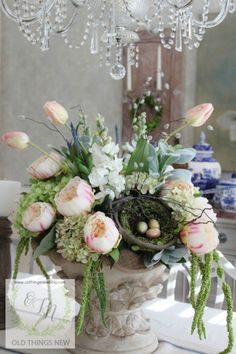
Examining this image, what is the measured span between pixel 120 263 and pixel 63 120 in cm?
30

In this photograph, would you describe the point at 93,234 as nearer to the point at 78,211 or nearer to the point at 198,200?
the point at 78,211

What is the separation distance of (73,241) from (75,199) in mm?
A: 76

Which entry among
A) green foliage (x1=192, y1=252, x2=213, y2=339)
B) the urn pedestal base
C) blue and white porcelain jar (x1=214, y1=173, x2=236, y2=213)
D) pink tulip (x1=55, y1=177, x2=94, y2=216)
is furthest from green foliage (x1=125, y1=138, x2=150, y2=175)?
blue and white porcelain jar (x1=214, y1=173, x2=236, y2=213)

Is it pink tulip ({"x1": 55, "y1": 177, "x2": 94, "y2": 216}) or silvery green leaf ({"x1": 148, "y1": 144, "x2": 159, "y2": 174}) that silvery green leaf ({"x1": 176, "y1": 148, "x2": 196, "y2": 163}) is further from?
pink tulip ({"x1": 55, "y1": 177, "x2": 94, "y2": 216})

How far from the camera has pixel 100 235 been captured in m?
0.99

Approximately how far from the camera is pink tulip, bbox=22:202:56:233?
3.49 ft

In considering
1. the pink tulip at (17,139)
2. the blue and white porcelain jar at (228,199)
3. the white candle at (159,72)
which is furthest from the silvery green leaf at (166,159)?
the white candle at (159,72)

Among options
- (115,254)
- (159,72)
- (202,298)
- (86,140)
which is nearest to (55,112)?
(86,140)

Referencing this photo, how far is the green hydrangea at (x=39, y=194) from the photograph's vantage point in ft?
3.64

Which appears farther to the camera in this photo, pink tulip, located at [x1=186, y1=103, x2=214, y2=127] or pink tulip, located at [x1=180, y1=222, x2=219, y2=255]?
pink tulip, located at [x1=186, y1=103, x2=214, y2=127]

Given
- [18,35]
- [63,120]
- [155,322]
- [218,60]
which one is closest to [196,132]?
[218,60]

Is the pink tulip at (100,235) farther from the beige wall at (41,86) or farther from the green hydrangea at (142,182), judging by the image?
the beige wall at (41,86)

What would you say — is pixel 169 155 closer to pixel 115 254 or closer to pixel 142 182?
pixel 142 182

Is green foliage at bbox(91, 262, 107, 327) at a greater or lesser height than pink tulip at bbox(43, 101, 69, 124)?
lesser
